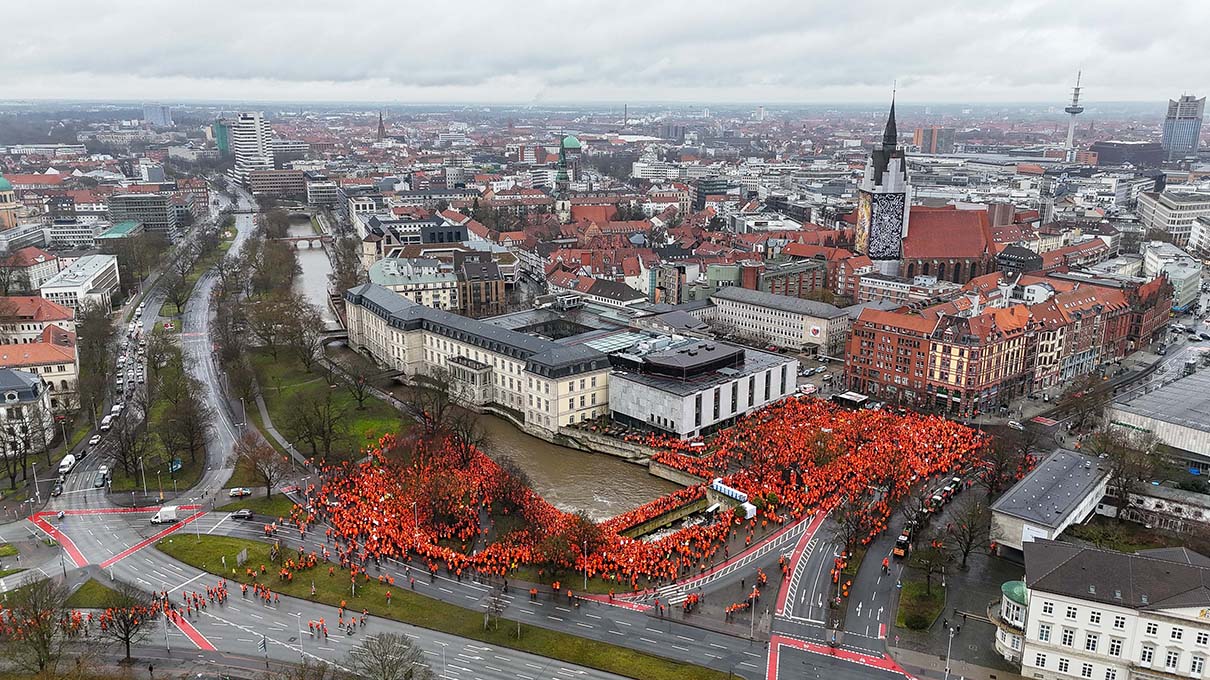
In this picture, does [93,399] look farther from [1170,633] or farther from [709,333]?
[1170,633]

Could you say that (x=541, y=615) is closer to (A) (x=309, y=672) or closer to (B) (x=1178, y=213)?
(A) (x=309, y=672)

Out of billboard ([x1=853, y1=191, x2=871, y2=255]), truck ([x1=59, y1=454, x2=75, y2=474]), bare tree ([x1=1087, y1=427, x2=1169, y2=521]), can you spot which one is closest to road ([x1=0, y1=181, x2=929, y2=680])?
truck ([x1=59, y1=454, x2=75, y2=474])

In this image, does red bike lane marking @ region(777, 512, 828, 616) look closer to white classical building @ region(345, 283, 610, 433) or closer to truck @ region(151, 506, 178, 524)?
white classical building @ region(345, 283, 610, 433)

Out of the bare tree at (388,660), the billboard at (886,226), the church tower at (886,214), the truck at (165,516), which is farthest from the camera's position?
the billboard at (886,226)

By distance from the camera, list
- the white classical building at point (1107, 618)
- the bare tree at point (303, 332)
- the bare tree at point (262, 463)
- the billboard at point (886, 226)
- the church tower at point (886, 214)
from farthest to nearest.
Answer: the billboard at point (886, 226)
the church tower at point (886, 214)
the bare tree at point (303, 332)
the bare tree at point (262, 463)
the white classical building at point (1107, 618)

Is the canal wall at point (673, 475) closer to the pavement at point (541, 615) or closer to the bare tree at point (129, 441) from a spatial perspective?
the pavement at point (541, 615)

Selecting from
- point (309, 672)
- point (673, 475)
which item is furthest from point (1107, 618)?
point (309, 672)

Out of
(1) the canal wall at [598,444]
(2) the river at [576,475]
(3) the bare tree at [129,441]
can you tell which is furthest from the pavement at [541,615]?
(1) the canal wall at [598,444]
